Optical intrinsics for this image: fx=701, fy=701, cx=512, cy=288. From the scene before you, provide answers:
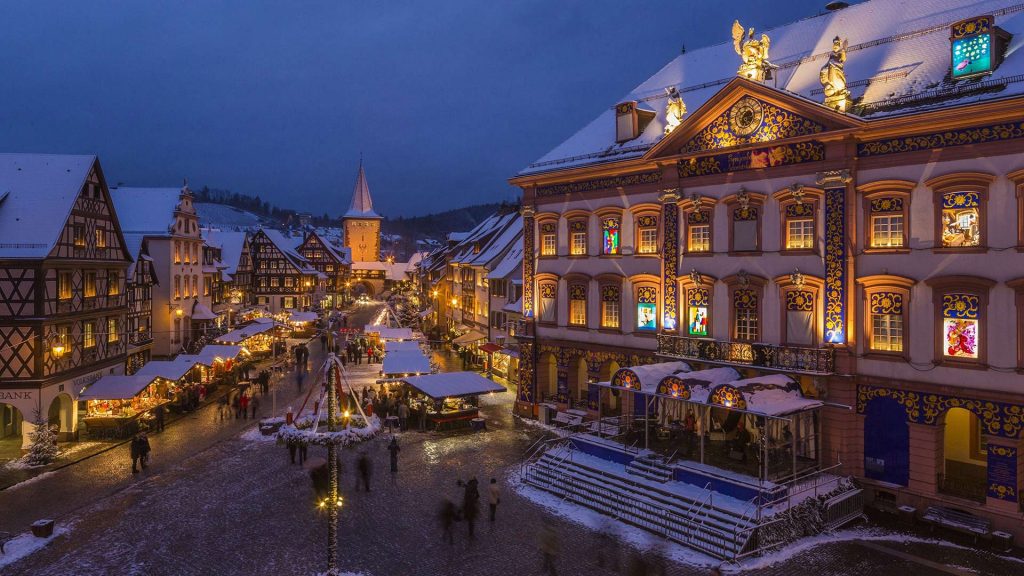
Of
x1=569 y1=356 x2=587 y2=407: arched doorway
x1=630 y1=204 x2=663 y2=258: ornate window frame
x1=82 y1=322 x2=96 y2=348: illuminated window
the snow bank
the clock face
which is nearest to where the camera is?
the snow bank

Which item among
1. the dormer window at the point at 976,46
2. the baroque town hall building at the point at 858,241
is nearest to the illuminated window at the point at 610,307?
the baroque town hall building at the point at 858,241

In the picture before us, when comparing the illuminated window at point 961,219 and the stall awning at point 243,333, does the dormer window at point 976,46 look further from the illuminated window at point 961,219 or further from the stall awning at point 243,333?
the stall awning at point 243,333

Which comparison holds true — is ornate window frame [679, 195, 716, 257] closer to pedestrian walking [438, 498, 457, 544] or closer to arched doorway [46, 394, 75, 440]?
pedestrian walking [438, 498, 457, 544]

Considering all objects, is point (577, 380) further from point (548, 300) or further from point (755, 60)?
point (755, 60)

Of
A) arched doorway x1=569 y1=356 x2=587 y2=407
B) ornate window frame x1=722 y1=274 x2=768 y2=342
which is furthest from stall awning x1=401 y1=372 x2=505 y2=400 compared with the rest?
ornate window frame x1=722 y1=274 x2=768 y2=342

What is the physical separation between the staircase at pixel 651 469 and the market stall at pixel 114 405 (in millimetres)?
22701

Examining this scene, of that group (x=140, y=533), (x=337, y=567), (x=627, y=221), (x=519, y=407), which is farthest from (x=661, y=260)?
(x=140, y=533)

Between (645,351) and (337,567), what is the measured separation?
1746cm

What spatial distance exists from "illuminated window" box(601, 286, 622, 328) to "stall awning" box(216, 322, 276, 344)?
29266 mm

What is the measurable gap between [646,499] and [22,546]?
18156 mm

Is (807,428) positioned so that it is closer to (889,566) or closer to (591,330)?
(889,566)

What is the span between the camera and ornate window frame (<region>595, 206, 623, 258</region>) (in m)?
32.3

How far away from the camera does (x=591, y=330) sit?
33.8 m

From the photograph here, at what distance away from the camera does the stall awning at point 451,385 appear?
3306cm
